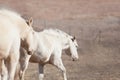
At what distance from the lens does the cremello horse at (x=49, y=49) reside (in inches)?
371

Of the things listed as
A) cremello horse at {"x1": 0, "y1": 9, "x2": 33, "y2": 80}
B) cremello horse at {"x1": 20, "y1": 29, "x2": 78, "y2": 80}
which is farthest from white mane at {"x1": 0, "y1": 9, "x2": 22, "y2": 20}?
cremello horse at {"x1": 20, "y1": 29, "x2": 78, "y2": 80}

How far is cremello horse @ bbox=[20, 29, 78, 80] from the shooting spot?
9423 mm

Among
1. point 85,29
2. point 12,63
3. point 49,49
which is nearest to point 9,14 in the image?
point 12,63

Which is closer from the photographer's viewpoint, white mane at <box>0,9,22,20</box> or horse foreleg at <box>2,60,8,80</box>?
horse foreleg at <box>2,60,8,80</box>

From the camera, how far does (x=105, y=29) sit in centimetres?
2717

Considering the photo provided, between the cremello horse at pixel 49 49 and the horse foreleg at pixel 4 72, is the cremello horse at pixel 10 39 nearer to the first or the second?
the horse foreleg at pixel 4 72

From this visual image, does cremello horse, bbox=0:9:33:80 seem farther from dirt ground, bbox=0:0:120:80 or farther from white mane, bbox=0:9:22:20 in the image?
dirt ground, bbox=0:0:120:80

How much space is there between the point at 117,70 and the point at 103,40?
362 inches

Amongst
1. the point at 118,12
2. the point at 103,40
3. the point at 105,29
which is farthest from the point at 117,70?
the point at 118,12

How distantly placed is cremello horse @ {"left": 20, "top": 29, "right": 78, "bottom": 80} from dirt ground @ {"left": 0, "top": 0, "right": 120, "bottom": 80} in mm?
976

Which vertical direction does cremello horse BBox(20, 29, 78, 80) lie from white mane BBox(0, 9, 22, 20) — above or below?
below

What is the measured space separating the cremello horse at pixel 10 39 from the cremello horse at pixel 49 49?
84.5 inches

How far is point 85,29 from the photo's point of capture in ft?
87.7

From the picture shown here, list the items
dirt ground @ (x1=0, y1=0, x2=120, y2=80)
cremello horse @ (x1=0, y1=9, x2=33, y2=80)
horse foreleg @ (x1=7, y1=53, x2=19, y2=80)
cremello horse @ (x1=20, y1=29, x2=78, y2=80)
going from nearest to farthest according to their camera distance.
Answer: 1. cremello horse @ (x1=0, y1=9, x2=33, y2=80)
2. horse foreleg @ (x1=7, y1=53, x2=19, y2=80)
3. cremello horse @ (x1=20, y1=29, x2=78, y2=80)
4. dirt ground @ (x1=0, y1=0, x2=120, y2=80)
